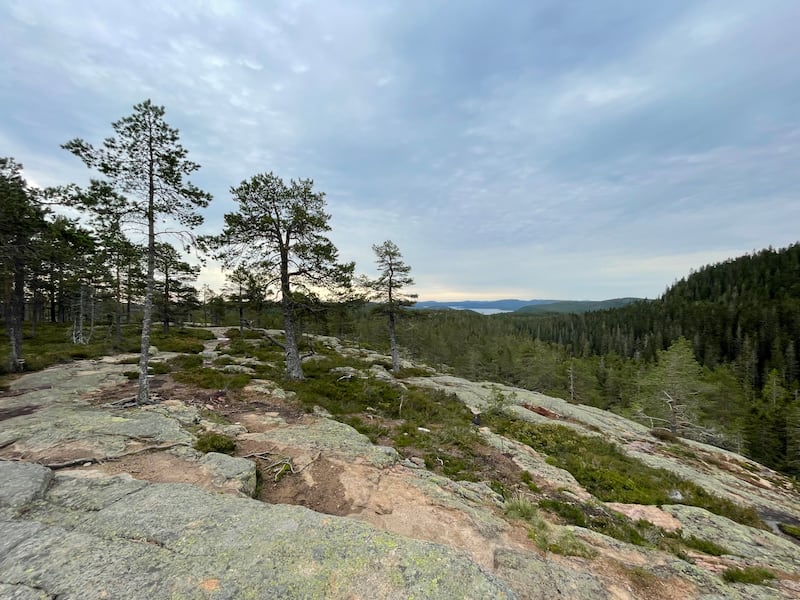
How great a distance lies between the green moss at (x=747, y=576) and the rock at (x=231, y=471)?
10.3 m

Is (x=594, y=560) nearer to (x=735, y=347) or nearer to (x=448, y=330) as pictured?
(x=448, y=330)

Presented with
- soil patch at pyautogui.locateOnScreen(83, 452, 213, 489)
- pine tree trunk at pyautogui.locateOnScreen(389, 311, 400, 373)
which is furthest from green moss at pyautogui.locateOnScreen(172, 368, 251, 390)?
pine tree trunk at pyautogui.locateOnScreen(389, 311, 400, 373)

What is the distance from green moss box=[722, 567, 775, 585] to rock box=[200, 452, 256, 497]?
33.7 ft

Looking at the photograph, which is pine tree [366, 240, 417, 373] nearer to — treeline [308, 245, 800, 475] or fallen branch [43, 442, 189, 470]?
treeline [308, 245, 800, 475]

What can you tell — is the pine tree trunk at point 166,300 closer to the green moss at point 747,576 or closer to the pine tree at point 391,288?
the pine tree at point 391,288

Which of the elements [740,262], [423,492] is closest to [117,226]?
[423,492]

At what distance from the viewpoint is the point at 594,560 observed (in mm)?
5918

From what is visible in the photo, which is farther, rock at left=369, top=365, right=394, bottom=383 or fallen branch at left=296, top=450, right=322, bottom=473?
rock at left=369, top=365, right=394, bottom=383

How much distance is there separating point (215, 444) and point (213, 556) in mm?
5161

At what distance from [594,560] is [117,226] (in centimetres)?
1778

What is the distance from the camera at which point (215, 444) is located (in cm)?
881

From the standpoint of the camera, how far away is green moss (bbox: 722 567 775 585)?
20.4 feet

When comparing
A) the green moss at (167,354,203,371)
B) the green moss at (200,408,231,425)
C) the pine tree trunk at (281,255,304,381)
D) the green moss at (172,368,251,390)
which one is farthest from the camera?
the green moss at (167,354,203,371)

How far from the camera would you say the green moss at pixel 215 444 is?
8.66 metres
